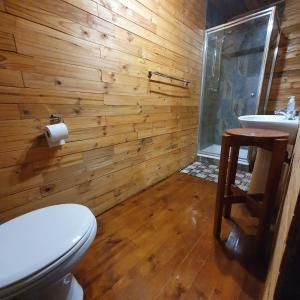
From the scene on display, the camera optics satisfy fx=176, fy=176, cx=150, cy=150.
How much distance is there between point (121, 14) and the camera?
52.5 inches

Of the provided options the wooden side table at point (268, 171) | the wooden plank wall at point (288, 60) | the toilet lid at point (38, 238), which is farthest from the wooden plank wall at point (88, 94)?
the wooden plank wall at point (288, 60)

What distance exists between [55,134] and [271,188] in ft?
4.17

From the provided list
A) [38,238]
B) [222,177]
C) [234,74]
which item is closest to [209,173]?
[222,177]

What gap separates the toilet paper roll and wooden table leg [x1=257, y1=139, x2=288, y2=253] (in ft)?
3.96

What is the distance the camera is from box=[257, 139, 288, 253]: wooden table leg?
0.95m

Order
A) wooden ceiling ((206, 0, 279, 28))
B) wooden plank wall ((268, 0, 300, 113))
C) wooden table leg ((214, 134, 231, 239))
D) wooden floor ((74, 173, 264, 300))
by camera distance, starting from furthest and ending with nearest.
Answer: wooden ceiling ((206, 0, 279, 28)) < wooden plank wall ((268, 0, 300, 113)) < wooden table leg ((214, 134, 231, 239)) < wooden floor ((74, 173, 264, 300))

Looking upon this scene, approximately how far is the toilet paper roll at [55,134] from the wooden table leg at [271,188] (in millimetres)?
1208

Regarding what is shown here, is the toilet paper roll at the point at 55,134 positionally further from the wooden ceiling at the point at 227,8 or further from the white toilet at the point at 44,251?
the wooden ceiling at the point at 227,8

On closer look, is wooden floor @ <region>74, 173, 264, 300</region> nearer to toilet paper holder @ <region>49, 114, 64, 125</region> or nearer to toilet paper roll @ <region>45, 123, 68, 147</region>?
toilet paper roll @ <region>45, 123, 68, 147</region>

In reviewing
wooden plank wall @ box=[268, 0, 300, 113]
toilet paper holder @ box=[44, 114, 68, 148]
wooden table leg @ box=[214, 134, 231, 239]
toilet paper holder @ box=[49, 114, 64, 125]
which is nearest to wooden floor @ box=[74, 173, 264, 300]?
wooden table leg @ box=[214, 134, 231, 239]

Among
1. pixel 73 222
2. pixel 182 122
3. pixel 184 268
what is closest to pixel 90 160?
pixel 73 222

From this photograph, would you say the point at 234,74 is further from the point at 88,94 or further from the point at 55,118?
the point at 55,118

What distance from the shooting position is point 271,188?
99 centimetres

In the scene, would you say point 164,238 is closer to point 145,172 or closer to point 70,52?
point 145,172
